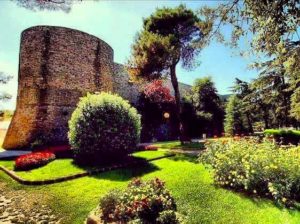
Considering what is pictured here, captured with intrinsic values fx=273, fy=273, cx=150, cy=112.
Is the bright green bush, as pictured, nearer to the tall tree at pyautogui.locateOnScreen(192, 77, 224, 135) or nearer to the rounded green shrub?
the rounded green shrub

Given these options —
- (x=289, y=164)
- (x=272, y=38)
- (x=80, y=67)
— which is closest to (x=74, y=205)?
(x=289, y=164)

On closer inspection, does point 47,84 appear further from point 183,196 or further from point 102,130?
point 183,196

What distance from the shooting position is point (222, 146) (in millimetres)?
8000

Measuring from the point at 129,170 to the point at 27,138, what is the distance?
1060 cm

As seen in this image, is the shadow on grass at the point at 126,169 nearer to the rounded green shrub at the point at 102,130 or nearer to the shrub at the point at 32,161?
the rounded green shrub at the point at 102,130

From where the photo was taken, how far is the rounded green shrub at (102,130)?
1145 centimetres

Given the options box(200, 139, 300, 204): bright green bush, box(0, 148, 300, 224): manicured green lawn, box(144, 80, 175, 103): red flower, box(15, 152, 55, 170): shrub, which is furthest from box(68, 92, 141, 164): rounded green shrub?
box(144, 80, 175, 103): red flower

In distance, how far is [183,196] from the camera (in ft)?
21.3

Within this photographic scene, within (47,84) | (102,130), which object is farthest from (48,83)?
(102,130)

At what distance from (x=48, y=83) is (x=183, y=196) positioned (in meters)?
14.8

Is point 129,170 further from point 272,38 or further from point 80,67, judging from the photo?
point 80,67

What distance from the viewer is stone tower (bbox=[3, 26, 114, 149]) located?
1808 centimetres

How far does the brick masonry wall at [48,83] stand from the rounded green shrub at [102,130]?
6347 mm

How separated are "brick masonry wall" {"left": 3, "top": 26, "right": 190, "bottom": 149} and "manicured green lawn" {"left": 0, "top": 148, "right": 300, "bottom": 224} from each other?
7.81m
